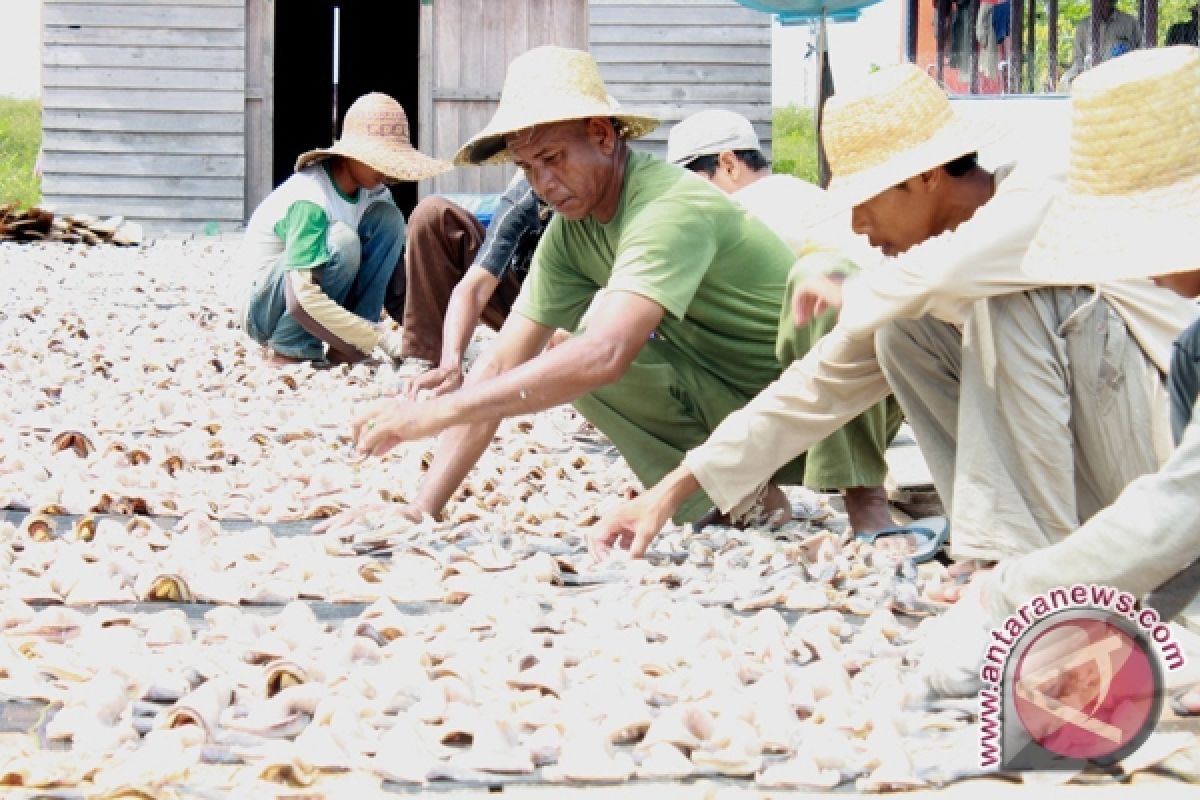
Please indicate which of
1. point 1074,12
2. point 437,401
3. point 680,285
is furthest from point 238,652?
point 1074,12

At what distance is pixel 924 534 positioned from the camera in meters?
3.28

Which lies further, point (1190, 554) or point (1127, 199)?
point (1127, 199)

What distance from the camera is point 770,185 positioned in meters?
4.65

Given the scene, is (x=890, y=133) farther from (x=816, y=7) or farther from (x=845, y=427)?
(x=816, y=7)

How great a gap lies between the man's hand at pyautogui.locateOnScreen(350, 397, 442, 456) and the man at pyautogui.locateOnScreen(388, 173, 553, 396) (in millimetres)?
1133

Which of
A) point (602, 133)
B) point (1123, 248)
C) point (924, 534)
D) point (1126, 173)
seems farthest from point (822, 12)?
point (1123, 248)

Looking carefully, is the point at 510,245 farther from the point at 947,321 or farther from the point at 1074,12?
the point at 1074,12

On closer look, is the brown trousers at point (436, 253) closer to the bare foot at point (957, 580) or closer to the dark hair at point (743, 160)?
the dark hair at point (743, 160)

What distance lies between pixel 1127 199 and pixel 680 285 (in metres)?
1.24

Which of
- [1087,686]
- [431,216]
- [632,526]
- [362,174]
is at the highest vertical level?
[362,174]

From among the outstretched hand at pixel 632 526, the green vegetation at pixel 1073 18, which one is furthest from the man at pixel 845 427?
the green vegetation at pixel 1073 18

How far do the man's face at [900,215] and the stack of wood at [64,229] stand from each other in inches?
405

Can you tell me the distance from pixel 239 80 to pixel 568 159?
9.67 metres

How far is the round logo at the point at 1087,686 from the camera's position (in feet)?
5.90
